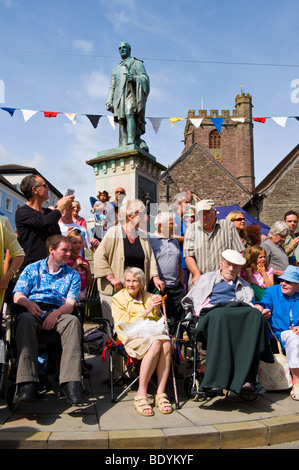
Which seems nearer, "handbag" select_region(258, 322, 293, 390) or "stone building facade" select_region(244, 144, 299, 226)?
"handbag" select_region(258, 322, 293, 390)

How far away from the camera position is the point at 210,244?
4.95 metres

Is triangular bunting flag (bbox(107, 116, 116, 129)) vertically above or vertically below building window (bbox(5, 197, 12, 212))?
below

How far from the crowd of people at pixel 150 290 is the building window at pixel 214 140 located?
129 feet

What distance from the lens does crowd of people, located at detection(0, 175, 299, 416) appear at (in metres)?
3.48

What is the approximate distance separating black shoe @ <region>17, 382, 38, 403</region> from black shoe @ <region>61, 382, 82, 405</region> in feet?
0.81

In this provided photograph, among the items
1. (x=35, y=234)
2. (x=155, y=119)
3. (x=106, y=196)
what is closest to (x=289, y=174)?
(x=155, y=119)

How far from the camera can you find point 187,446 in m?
2.87

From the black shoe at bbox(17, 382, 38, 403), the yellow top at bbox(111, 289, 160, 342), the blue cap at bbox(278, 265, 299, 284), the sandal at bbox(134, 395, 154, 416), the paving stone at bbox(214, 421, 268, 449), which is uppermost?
the blue cap at bbox(278, 265, 299, 284)

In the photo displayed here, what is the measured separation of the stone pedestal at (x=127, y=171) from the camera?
8.68 meters

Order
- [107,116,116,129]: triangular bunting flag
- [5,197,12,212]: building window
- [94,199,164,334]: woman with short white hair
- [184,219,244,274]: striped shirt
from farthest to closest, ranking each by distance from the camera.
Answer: [5,197,12,212]: building window, [107,116,116,129]: triangular bunting flag, [184,219,244,274]: striped shirt, [94,199,164,334]: woman with short white hair

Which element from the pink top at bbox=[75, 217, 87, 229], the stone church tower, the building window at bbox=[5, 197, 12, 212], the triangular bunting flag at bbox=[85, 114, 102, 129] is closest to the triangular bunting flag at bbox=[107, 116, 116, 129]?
the triangular bunting flag at bbox=[85, 114, 102, 129]

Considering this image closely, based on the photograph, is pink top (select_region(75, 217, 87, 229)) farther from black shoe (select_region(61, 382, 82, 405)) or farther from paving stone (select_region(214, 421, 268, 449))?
paving stone (select_region(214, 421, 268, 449))

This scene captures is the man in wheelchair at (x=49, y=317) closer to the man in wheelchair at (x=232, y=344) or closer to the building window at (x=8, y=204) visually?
the man in wheelchair at (x=232, y=344)
